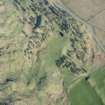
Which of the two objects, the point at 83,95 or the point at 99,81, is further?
the point at 99,81

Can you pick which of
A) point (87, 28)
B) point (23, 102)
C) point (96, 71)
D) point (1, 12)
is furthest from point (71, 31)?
point (23, 102)

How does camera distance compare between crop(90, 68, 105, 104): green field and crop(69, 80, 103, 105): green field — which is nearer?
crop(69, 80, 103, 105): green field

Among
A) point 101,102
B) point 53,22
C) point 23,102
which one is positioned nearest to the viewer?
point 23,102

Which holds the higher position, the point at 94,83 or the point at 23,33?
the point at 23,33

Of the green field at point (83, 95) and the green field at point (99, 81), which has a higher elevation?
the green field at point (99, 81)

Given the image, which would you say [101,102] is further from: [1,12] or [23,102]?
[1,12]
